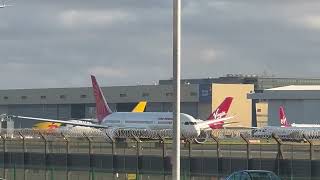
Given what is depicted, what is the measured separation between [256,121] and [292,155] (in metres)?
121

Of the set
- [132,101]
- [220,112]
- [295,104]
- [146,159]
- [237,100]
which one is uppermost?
[237,100]

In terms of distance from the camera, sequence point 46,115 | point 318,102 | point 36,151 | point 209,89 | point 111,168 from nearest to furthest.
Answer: point 111,168 → point 36,151 → point 318,102 → point 209,89 → point 46,115

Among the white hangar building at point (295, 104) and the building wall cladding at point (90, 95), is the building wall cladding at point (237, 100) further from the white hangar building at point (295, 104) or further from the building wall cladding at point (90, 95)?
the white hangar building at point (295, 104)

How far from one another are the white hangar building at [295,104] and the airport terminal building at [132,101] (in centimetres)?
1139

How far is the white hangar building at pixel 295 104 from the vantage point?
421 feet

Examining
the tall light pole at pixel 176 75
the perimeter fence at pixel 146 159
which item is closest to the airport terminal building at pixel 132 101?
the perimeter fence at pixel 146 159

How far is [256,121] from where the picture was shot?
507ft

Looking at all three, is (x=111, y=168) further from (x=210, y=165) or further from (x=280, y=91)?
(x=280, y=91)

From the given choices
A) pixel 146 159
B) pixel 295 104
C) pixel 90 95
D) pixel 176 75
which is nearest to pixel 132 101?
pixel 90 95

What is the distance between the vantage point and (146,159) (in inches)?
1406

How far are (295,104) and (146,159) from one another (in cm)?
9810

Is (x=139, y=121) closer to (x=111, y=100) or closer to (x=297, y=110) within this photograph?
(x=297, y=110)

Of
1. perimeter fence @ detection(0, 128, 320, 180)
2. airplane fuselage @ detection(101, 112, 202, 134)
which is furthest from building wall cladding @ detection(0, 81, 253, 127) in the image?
perimeter fence @ detection(0, 128, 320, 180)

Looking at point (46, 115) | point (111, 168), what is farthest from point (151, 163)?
point (46, 115)
